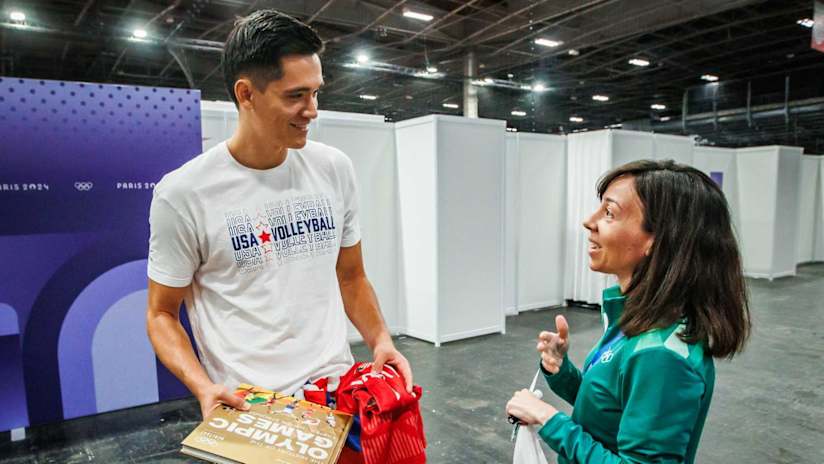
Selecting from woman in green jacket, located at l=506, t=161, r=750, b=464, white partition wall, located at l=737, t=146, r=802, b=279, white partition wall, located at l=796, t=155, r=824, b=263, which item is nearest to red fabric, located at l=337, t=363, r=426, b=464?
woman in green jacket, located at l=506, t=161, r=750, b=464

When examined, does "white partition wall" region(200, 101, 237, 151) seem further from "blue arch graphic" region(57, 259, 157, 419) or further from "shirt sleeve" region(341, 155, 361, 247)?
"shirt sleeve" region(341, 155, 361, 247)

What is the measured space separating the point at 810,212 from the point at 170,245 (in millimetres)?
13045

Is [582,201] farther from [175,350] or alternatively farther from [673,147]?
[175,350]

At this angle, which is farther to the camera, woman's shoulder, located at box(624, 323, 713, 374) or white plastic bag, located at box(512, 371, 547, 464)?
white plastic bag, located at box(512, 371, 547, 464)

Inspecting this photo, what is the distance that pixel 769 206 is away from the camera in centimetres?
854

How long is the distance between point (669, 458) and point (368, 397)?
21.7 inches

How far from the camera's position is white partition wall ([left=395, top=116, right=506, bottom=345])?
15.6 ft

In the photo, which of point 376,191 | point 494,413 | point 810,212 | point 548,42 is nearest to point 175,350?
point 494,413

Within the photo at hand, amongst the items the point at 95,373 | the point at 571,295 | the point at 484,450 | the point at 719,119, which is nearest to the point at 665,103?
the point at 719,119

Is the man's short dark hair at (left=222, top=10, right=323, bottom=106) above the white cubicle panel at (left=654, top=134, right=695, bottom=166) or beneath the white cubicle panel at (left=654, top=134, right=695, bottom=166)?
beneath

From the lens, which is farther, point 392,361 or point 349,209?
point 349,209

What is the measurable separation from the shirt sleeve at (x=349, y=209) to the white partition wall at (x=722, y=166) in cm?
827

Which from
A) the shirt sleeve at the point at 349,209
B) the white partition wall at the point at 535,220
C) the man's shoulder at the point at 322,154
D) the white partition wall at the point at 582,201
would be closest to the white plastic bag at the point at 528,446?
the shirt sleeve at the point at 349,209

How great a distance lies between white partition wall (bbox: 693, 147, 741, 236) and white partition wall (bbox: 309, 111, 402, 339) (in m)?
5.63
